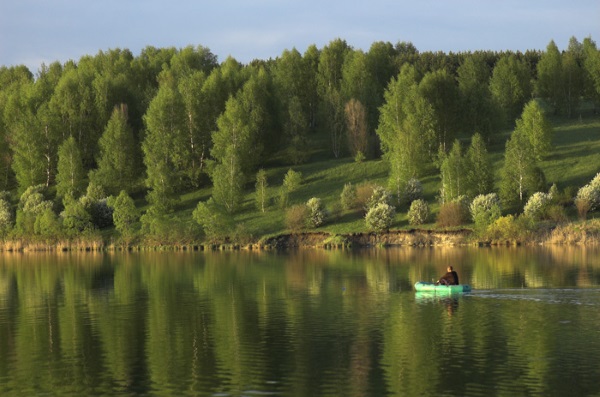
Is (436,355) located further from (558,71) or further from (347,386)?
(558,71)

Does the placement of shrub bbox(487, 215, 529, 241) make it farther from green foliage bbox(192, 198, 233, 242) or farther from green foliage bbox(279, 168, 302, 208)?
green foliage bbox(279, 168, 302, 208)

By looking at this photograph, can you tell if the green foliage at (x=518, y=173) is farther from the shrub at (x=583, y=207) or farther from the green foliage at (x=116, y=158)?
the green foliage at (x=116, y=158)

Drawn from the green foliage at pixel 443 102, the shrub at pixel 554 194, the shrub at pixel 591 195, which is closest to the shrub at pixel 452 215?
the shrub at pixel 554 194


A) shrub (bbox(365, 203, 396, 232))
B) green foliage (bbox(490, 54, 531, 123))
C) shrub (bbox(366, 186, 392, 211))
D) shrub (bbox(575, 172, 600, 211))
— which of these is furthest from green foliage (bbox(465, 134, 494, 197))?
green foliage (bbox(490, 54, 531, 123))

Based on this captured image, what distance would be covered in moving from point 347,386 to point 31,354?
14.5 m

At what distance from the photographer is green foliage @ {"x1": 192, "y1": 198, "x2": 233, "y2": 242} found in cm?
10694

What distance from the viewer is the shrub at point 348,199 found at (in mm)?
111125

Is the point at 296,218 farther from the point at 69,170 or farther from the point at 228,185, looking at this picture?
the point at 69,170

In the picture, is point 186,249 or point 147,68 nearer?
point 186,249

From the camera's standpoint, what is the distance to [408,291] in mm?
54625

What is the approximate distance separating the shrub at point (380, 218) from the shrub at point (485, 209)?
9257mm

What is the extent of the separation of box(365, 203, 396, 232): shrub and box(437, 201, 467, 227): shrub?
5.67 metres

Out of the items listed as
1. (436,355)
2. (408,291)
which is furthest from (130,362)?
(408,291)

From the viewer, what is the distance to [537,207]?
324 feet
